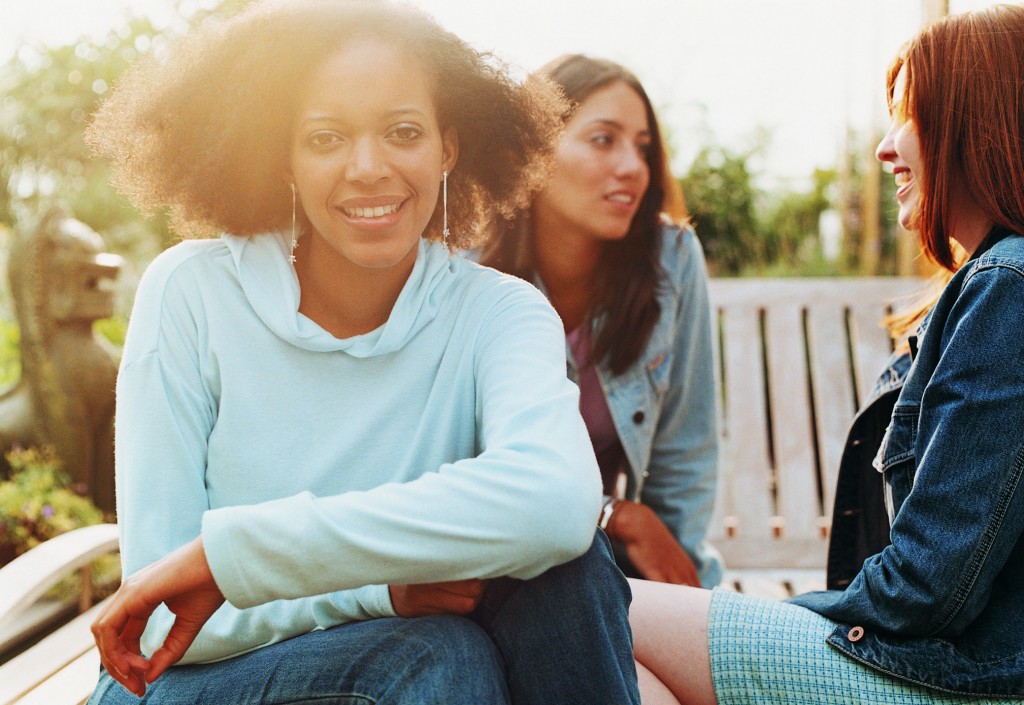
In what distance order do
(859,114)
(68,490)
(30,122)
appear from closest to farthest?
(68,490), (859,114), (30,122)

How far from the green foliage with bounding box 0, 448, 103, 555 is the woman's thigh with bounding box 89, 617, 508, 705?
239cm

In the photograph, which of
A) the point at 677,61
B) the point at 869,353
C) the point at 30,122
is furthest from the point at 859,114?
the point at 30,122

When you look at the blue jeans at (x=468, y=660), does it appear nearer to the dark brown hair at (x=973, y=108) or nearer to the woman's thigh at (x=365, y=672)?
the woman's thigh at (x=365, y=672)

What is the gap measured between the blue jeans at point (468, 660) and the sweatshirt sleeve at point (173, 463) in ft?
0.14

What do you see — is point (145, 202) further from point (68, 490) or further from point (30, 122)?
point (30, 122)

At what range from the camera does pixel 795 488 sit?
10.8 feet

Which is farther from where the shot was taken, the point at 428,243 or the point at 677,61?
the point at 677,61

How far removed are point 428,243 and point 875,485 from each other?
992 mm

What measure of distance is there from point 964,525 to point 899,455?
0.79ft

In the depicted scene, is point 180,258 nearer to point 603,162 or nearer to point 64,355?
point 603,162

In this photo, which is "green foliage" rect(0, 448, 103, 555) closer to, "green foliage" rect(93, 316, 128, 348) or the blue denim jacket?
"green foliage" rect(93, 316, 128, 348)

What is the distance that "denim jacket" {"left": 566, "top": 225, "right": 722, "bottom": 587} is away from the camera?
2701 mm

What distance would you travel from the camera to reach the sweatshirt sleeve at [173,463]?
149cm

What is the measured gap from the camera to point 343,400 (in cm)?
169
